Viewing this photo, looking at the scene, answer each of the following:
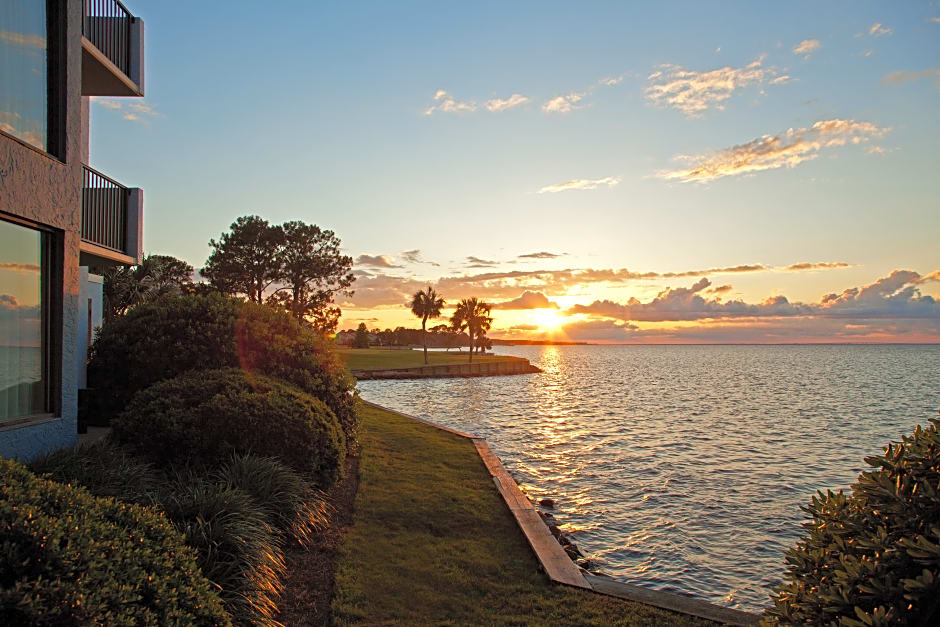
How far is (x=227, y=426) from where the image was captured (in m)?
8.85

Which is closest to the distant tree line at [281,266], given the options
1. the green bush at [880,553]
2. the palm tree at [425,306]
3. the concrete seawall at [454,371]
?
the concrete seawall at [454,371]

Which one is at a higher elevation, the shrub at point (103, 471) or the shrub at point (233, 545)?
the shrub at point (103, 471)

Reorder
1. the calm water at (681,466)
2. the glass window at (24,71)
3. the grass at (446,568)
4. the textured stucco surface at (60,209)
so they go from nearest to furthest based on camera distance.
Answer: the grass at (446,568) → the textured stucco surface at (60,209) → the glass window at (24,71) → the calm water at (681,466)

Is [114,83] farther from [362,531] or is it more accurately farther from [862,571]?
[862,571]

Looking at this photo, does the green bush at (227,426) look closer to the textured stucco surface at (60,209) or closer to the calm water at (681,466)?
the textured stucco surface at (60,209)

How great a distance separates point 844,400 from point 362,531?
53988 millimetres

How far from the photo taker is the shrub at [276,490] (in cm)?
790

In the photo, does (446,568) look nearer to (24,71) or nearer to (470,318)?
(24,71)

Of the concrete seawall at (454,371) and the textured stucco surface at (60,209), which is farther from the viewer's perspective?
the concrete seawall at (454,371)

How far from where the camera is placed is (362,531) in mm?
9398

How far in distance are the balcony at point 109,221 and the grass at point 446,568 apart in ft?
23.2

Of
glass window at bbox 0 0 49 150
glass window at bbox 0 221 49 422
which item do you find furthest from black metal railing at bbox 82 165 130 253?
glass window at bbox 0 221 49 422

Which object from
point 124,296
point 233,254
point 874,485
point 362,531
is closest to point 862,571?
point 874,485

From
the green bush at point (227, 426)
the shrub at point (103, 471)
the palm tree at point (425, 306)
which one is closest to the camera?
the shrub at point (103, 471)
